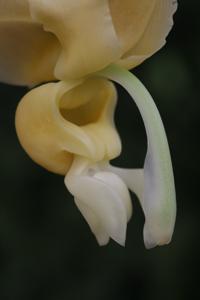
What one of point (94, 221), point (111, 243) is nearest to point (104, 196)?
point (94, 221)

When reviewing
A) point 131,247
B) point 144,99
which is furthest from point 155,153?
point 131,247

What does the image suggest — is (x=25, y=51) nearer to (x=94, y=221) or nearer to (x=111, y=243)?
(x=94, y=221)

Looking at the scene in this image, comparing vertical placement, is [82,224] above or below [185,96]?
below

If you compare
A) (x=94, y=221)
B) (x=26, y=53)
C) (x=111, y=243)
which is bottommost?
(x=111, y=243)

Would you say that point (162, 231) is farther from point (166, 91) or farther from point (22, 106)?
point (166, 91)

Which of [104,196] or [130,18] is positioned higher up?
[130,18]

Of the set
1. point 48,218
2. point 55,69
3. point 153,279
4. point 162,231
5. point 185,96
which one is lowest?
point 153,279

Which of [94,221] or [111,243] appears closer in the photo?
[94,221]
